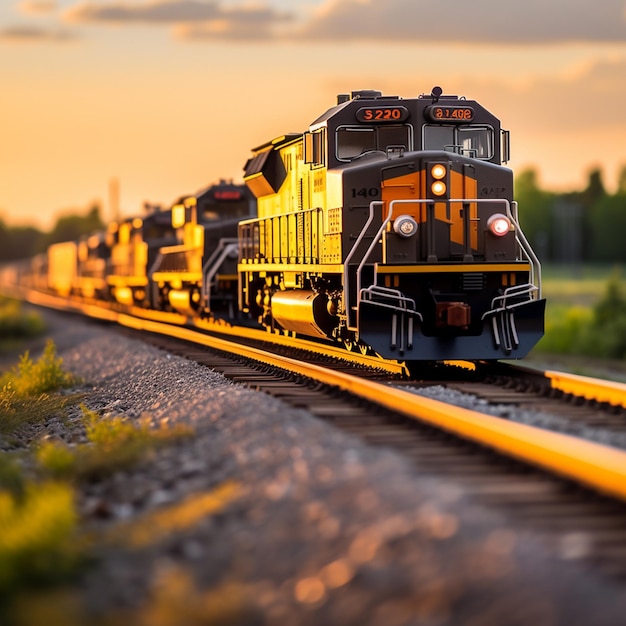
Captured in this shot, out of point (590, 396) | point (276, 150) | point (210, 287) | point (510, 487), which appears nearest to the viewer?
point (510, 487)

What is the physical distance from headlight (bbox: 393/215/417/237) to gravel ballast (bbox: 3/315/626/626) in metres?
5.97

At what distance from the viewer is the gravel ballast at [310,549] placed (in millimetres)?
5172

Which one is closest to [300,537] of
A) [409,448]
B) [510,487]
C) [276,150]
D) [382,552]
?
[382,552]

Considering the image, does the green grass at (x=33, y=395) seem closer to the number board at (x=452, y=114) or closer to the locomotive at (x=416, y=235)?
the locomotive at (x=416, y=235)

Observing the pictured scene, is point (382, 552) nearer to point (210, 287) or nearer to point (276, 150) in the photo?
point (276, 150)

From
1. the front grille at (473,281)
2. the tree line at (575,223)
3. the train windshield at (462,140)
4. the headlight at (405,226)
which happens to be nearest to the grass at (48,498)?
→ the headlight at (405,226)

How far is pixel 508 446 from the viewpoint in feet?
Result: 25.6

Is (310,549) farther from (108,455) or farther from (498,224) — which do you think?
(498,224)

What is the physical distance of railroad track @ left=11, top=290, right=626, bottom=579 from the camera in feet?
20.0

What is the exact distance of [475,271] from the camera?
557 inches

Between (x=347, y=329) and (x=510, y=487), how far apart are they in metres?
8.33

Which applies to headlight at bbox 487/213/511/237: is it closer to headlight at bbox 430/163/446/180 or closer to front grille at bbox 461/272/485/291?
front grille at bbox 461/272/485/291

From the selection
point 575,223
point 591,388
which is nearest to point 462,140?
point 591,388

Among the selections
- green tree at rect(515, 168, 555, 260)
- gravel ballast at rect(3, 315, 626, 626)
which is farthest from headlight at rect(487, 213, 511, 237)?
green tree at rect(515, 168, 555, 260)
